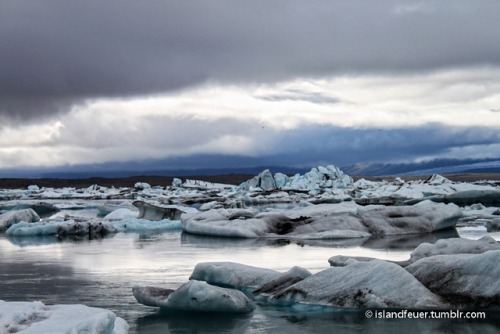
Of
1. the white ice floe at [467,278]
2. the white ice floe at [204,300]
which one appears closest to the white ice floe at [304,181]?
the white ice floe at [467,278]

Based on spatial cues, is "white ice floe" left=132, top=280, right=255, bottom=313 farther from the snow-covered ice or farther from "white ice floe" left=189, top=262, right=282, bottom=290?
"white ice floe" left=189, top=262, right=282, bottom=290

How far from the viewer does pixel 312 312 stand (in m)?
8.84

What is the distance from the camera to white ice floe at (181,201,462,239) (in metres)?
20.6

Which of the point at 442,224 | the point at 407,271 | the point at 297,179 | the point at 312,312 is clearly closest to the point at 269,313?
the point at 312,312

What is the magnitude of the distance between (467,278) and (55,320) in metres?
5.36

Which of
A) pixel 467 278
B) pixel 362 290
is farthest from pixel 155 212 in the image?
pixel 467 278

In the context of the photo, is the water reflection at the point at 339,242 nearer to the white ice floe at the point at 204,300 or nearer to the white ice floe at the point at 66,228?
the white ice floe at the point at 66,228

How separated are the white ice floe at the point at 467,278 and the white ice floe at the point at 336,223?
10234mm

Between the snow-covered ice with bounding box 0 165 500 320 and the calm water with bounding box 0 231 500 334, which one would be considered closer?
the calm water with bounding box 0 231 500 334

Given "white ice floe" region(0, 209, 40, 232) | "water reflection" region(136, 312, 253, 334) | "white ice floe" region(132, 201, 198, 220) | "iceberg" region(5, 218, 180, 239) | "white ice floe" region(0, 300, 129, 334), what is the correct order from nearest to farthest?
"white ice floe" region(0, 300, 129, 334) → "water reflection" region(136, 312, 253, 334) → "iceberg" region(5, 218, 180, 239) → "white ice floe" region(0, 209, 40, 232) → "white ice floe" region(132, 201, 198, 220)

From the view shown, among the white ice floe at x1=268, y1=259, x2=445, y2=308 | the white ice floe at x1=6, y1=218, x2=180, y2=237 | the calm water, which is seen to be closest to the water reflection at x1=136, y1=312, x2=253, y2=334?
the calm water

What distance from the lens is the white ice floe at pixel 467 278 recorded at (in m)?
8.76

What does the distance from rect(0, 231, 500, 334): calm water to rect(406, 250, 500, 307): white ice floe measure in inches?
19.0

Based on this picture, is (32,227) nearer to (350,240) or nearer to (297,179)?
(350,240)
